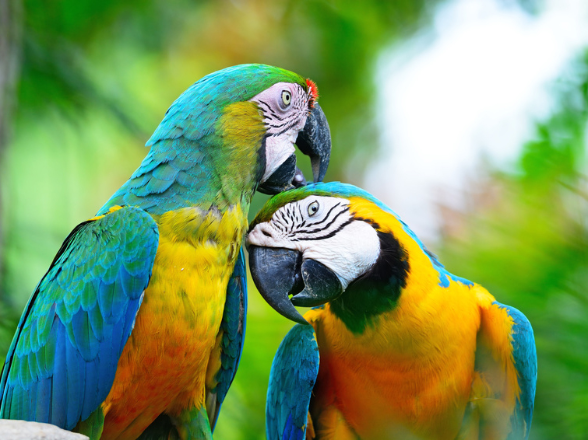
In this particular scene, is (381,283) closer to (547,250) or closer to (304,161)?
(547,250)

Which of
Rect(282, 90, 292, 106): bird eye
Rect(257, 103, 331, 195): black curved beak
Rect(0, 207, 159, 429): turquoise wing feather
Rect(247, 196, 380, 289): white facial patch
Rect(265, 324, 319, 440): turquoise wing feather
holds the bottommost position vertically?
Rect(265, 324, 319, 440): turquoise wing feather

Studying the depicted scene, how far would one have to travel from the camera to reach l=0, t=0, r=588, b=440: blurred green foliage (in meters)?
2.28

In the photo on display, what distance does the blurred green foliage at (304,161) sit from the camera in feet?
7.48

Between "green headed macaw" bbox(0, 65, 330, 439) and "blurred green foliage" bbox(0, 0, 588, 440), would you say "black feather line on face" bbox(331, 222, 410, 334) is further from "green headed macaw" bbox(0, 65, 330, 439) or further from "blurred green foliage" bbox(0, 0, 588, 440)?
"blurred green foliage" bbox(0, 0, 588, 440)

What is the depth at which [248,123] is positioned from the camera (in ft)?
6.77

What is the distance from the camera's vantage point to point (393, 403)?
80.1 inches

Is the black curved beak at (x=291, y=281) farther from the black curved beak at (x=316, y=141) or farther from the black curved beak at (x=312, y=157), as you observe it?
the black curved beak at (x=316, y=141)

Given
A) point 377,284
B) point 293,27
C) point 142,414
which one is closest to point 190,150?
point 377,284

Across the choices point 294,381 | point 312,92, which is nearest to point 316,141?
point 312,92

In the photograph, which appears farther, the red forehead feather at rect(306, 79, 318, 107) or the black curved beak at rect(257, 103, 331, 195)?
the red forehead feather at rect(306, 79, 318, 107)

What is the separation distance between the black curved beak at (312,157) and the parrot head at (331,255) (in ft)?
0.51

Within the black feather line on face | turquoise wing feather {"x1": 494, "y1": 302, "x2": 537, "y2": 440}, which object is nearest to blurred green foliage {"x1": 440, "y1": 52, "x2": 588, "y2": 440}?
turquoise wing feather {"x1": 494, "y1": 302, "x2": 537, "y2": 440}

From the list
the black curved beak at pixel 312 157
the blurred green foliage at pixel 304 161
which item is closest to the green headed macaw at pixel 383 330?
the black curved beak at pixel 312 157

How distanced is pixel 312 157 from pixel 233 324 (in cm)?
75
